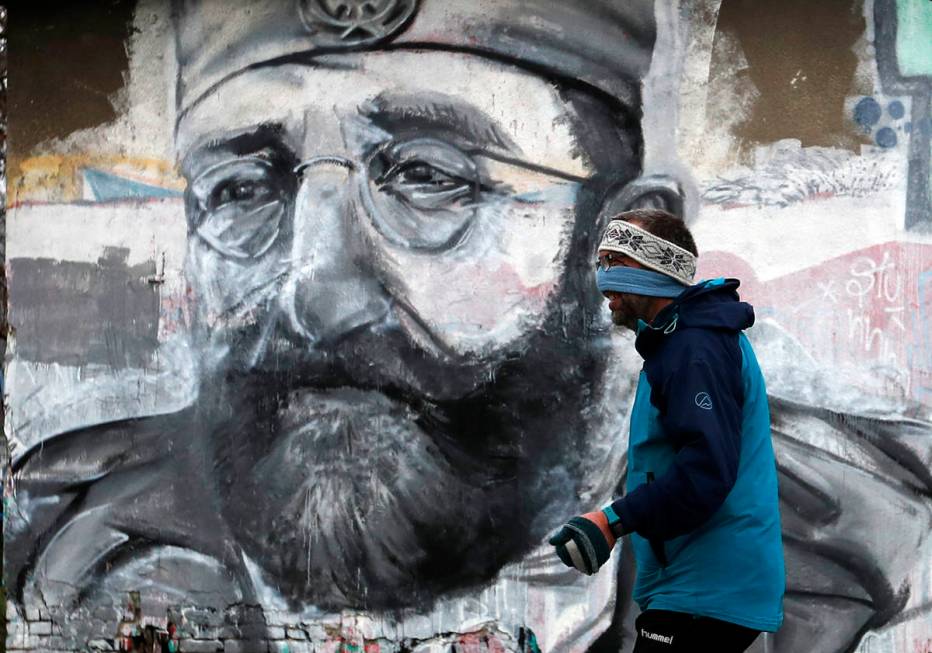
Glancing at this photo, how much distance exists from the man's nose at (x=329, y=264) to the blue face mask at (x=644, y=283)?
A: 2677 millimetres

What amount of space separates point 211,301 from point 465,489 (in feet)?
5.18

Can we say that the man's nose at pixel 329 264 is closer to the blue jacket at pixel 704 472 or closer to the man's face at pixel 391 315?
the man's face at pixel 391 315

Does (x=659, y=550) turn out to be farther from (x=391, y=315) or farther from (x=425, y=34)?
(x=425, y=34)

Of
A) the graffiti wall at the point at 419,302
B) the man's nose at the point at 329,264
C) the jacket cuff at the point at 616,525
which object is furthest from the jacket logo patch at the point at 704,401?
the man's nose at the point at 329,264

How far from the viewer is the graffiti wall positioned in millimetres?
5332

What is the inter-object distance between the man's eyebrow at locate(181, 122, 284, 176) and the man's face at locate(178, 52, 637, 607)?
0.04ft

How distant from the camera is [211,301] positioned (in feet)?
20.1

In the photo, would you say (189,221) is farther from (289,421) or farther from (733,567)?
(733,567)

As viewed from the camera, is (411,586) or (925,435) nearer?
(925,435)

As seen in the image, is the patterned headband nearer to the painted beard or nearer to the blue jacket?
the blue jacket

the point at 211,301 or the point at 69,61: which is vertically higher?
the point at 69,61

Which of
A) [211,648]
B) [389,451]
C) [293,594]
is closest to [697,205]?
[389,451]

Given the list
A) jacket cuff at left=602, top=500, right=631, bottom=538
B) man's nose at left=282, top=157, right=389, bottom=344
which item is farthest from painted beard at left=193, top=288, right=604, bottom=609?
jacket cuff at left=602, top=500, right=631, bottom=538

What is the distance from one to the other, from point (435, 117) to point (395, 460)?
163 cm
